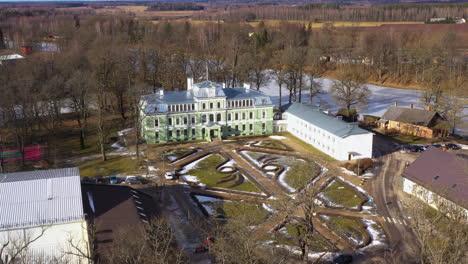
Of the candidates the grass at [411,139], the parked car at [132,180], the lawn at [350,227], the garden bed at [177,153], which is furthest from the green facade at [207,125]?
the lawn at [350,227]

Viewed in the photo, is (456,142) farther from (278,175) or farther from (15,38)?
(15,38)

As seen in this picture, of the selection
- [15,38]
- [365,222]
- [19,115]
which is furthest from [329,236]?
[15,38]

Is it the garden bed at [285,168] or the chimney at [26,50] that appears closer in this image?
the garden bed at [285,168]

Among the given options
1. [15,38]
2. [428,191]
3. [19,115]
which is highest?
[15,38]

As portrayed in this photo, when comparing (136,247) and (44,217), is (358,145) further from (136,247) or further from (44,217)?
(44,217)

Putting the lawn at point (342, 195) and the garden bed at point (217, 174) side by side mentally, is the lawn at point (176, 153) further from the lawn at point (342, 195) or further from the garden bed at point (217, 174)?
the lawn at point (342, 195)

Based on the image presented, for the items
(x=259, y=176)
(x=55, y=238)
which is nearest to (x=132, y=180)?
(x=259, y=176)
